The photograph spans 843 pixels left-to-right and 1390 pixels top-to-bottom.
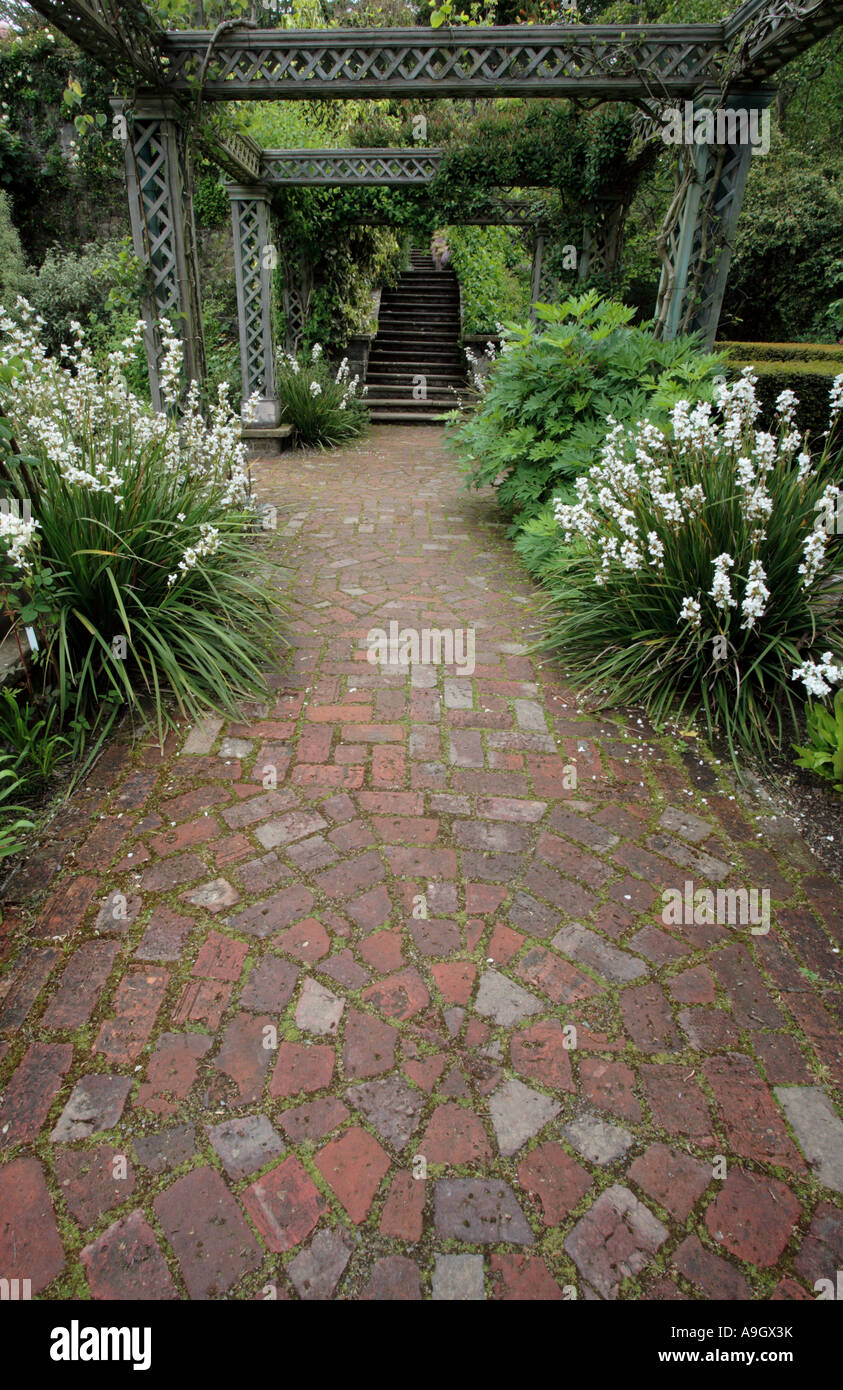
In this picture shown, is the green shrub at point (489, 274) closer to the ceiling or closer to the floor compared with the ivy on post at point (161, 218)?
closer to the ceiling

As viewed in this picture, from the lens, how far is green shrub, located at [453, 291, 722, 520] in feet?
16.8

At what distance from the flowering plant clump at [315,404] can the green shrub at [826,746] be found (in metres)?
8.67

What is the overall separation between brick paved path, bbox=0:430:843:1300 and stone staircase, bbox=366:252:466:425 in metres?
10.3

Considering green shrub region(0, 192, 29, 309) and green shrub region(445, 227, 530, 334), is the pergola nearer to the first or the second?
green shrub region(0, 192, 29, 309)

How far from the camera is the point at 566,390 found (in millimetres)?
5590

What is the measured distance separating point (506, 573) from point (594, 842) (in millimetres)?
3151

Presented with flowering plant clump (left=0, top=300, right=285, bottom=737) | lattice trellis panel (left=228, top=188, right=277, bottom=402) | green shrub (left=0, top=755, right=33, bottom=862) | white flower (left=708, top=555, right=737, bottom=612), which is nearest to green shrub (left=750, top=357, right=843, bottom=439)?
white flower (left=708, top=555, right=737, bottom=612)

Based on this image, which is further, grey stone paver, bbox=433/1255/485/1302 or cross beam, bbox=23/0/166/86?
cross beam, bbox=23/0/166/86

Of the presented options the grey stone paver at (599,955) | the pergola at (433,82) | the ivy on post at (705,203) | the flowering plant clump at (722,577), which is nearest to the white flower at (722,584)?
the flowering plant clump at (722,577)

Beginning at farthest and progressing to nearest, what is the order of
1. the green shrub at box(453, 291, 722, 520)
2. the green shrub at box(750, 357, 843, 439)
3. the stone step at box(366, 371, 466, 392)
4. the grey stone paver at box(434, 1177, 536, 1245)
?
1. the stone step at box(366, 371, 466, 392)
2. the green shrub at box(750, 357, 843, 439)
3. the green shrub at box(453, 291, 722, 520)
4. the grey stone paver at box(434, 1177, 536, 1245)

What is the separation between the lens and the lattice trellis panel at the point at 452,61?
550 cm

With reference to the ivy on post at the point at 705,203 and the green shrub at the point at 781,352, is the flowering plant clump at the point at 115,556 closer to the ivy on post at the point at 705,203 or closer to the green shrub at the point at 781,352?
the ivy on post at the point at 705,203

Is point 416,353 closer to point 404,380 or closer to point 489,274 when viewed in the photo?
point 404,380

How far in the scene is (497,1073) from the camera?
1967mm
